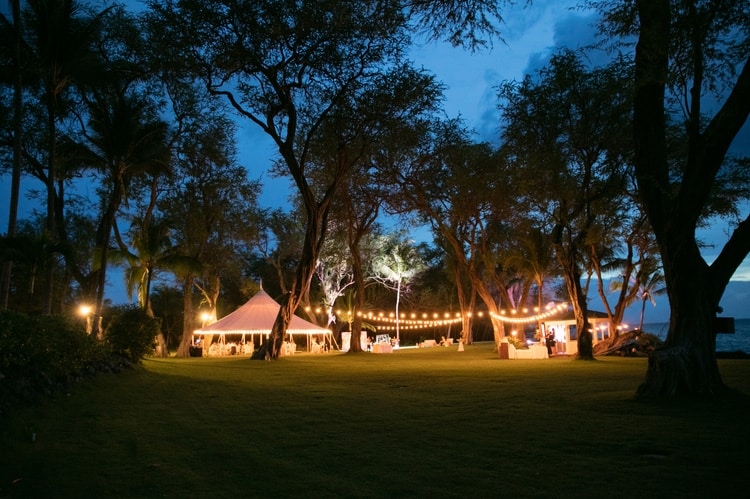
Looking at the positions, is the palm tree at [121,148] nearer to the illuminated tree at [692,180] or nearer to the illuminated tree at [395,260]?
the illuminated tree at [692,180]

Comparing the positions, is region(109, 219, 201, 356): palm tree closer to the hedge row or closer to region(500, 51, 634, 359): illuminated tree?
the hedge row

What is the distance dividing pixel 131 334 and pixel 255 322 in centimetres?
1410

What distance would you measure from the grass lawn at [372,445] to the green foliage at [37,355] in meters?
0.31

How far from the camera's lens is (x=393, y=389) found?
1091 cm

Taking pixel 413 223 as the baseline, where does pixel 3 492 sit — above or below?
below

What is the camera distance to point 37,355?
7523mm

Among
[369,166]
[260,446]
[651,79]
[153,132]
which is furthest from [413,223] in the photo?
[260,446]

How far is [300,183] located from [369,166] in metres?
5.75

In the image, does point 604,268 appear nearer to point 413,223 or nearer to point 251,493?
point 413,223

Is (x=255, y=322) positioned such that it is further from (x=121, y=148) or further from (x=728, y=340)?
(x=728, y=340)

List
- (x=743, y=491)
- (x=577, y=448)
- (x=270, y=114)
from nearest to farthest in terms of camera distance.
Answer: (x=743, y=491), (x=577, y=448), (x=270, y=114)

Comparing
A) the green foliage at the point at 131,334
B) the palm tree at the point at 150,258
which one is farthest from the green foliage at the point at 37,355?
the palm tree at the point at 150,258

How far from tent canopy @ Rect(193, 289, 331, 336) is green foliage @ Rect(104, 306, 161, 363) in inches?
513

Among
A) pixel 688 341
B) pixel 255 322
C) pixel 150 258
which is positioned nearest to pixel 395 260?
pixel 255 322
